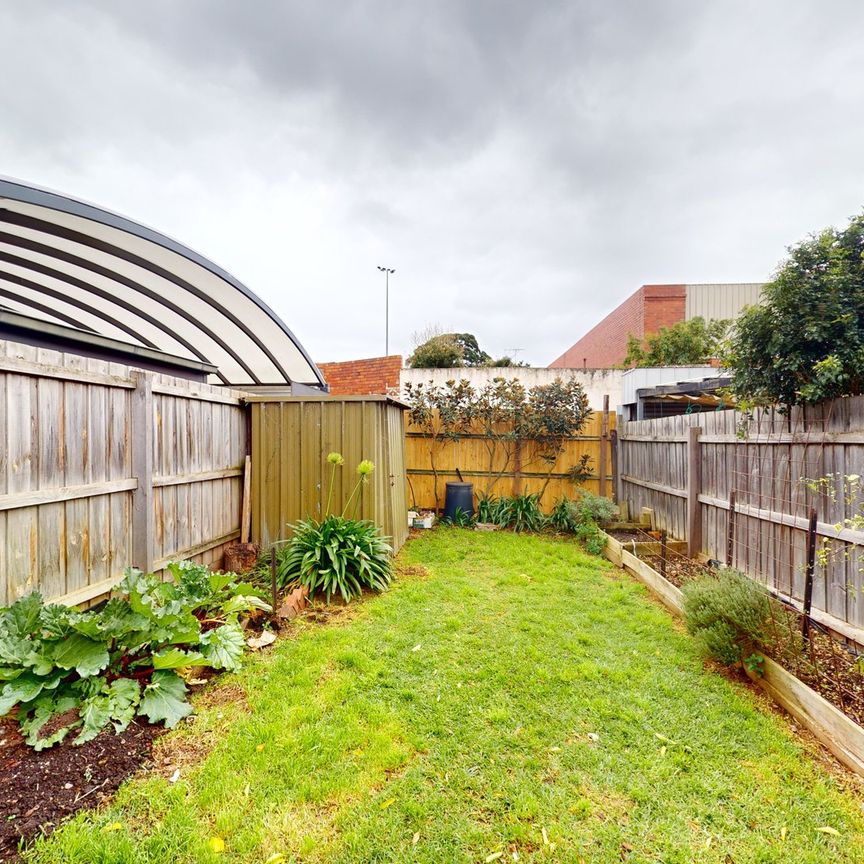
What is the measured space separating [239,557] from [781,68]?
8268 mm

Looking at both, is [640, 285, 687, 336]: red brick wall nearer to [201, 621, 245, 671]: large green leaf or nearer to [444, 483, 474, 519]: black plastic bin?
[444, 483, 474, 519]: black plastic bin

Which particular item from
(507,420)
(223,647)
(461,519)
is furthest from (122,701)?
(507,420)

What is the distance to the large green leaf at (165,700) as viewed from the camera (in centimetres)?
220

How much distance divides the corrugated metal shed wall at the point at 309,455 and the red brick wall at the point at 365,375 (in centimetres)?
657

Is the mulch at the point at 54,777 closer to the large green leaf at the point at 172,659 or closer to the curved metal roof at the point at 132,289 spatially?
the large green leaf at the point at 172,659

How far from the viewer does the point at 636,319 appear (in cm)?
1448

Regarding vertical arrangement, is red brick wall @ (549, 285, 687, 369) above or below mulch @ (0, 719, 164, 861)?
above

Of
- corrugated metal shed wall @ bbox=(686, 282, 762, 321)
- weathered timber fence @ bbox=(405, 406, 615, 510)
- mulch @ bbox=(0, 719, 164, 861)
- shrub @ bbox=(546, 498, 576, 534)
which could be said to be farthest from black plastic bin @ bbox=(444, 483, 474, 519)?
corrugated metal shed wall @ bbox=(686, 282, 762, 321)

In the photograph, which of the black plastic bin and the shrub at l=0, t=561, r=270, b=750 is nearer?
the shrub at l=0, t=561, r=270, b=750

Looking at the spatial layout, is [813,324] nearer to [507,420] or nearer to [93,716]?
[507,420]

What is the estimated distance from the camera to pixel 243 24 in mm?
4734

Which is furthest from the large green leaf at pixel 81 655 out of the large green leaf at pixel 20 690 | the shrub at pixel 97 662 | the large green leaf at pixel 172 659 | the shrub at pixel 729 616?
the shrub at pixel 729 616

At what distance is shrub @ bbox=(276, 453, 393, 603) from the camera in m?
4.00

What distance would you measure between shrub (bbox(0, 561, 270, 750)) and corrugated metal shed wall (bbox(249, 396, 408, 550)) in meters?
2.29
